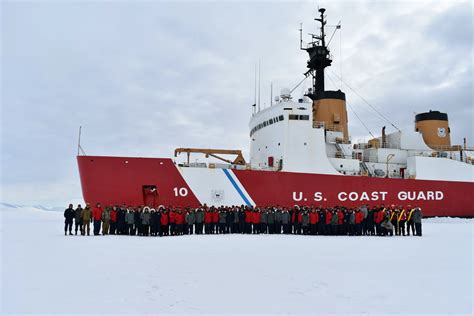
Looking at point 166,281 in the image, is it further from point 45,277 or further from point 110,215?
point 110,215

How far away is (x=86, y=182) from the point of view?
1661 cm

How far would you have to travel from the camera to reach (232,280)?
583 cm

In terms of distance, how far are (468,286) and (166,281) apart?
4187 mm

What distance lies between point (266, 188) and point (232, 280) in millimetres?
12582

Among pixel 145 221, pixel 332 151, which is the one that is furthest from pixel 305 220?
pixel 332 151

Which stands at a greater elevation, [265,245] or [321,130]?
[321,130]

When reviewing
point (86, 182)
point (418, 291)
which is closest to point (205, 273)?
point (418, 291)

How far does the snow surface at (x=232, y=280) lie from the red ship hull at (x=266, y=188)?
7.57m

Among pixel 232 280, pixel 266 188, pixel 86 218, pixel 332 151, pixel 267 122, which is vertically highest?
pixel 267 122

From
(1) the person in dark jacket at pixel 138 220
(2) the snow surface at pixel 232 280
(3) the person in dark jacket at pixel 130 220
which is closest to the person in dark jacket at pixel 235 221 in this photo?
(1) the person in dark jacket at pixel 138 220

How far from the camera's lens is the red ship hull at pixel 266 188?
1673cm

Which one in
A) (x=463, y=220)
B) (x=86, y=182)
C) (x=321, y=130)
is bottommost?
(x=463, y=220)

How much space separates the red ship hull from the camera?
1673 centimetres

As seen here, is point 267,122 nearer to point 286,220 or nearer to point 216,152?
point 216,152
